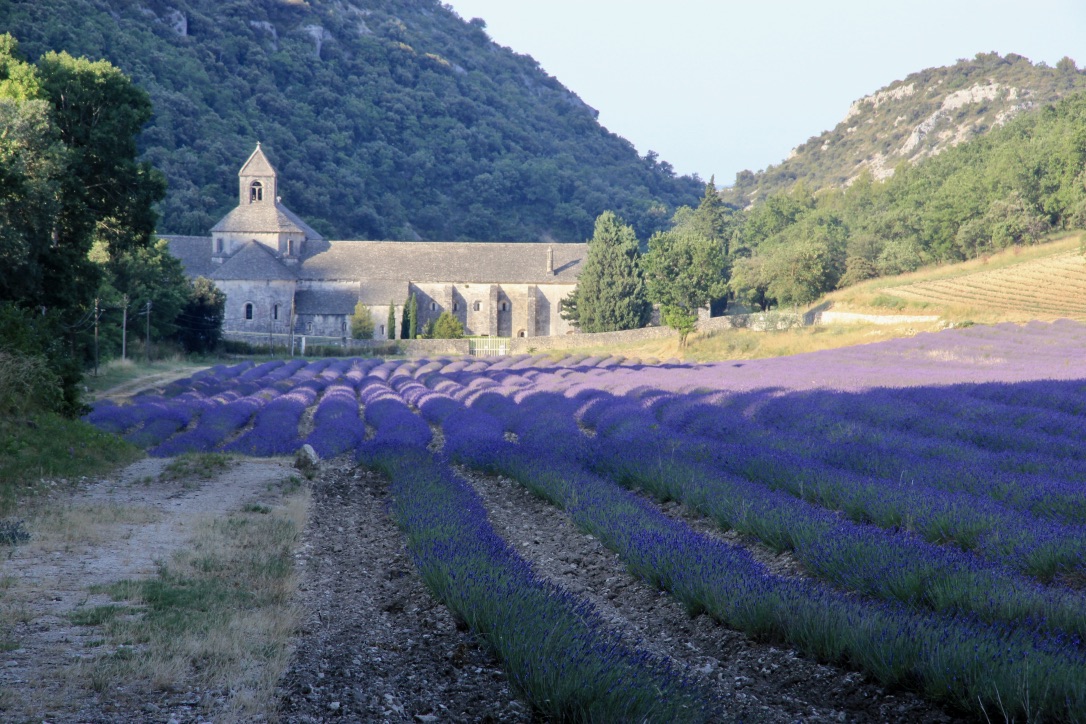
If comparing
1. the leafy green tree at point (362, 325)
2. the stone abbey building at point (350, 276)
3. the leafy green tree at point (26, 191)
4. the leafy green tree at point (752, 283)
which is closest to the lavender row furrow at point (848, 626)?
the leafy green tree at point (26, 191)

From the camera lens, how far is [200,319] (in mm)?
40531

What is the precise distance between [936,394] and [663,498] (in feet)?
22.0

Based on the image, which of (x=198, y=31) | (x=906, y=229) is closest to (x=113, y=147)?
(x=906, y=229)

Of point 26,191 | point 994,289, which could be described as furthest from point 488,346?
point 26,191

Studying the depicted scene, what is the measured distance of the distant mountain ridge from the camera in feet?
348

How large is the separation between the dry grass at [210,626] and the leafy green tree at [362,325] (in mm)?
45537

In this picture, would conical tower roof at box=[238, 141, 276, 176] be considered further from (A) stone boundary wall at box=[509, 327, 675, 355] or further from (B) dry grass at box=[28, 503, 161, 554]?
(B) dry grass at box=[28, 503, 161, 554]

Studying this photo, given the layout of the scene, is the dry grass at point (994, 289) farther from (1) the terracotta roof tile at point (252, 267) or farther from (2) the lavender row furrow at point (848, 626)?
(1) the terracotta roof tile at point (252, 267)

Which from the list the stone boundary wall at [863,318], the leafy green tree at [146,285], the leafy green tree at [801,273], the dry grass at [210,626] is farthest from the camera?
the leafy green tree at [801,273]

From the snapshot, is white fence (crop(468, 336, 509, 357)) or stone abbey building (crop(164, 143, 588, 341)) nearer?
white fence (crop(468, 336, 509, 357))

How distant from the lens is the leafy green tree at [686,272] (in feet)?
153

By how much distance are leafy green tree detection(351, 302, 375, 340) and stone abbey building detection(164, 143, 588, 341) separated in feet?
5.03

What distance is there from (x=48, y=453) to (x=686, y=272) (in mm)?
39672

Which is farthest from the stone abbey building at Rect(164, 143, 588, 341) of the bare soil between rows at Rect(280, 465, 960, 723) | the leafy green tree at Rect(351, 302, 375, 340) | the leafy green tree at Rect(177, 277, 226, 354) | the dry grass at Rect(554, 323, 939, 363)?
the bare soil between rows at Rect(280, 465, 960, 723)
